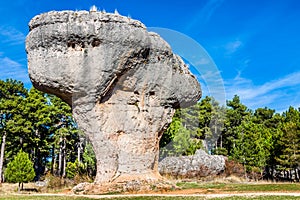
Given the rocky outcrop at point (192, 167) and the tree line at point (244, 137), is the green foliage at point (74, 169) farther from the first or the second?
the tree line at point (244, 137)

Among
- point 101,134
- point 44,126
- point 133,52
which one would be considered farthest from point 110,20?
point 44,126

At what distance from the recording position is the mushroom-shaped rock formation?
17688 millimetres

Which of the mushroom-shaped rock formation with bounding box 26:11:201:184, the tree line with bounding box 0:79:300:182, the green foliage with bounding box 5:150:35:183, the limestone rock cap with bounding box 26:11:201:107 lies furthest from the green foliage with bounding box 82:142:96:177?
the limestone rock cap with bounding box 26:11:201:107

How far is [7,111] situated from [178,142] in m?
19.9

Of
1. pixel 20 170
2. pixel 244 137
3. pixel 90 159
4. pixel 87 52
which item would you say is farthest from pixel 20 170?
pixel 244 137

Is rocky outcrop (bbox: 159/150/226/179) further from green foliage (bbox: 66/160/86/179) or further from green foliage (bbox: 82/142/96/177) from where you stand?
green foliage (bbox: 66/160/86/179)

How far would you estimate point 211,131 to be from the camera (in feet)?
175

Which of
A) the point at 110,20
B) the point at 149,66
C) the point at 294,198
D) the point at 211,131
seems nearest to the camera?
the point at 294,198

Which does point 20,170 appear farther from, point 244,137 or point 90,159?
point 244,137

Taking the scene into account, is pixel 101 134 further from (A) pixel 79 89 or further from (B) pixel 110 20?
(B) pixel 110 20

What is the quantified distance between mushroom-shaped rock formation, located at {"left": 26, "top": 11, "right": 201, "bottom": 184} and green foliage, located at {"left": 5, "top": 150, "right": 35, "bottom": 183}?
1172 cm

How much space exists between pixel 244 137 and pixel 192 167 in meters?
11.6

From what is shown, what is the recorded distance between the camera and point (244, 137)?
42.0 metres

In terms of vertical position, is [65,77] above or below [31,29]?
below
